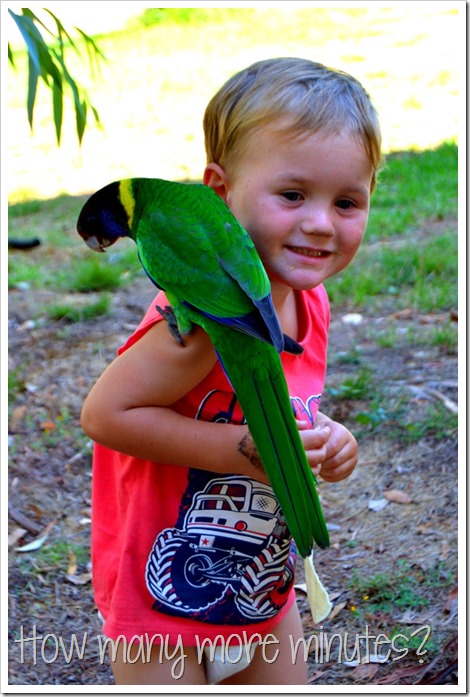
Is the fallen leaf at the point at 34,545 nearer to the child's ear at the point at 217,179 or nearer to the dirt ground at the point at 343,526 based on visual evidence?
the dirt ground at the point at 343,526

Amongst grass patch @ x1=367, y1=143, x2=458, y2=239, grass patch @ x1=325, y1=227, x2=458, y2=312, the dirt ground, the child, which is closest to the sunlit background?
grass patch @ x1=367, y1=143, x2=458, y2=239

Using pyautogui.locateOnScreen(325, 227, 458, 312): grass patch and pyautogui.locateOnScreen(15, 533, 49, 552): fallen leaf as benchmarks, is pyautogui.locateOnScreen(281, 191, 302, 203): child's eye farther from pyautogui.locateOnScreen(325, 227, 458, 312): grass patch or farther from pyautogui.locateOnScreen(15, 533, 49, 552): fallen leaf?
pyautogui.locateOnScreen(325, 227, 458, 312): grass patch

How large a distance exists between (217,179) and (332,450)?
588 millimetres

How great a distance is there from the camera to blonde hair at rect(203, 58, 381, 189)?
158cm

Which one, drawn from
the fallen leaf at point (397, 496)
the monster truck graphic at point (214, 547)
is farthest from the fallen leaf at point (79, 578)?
the fallen leaf at point (397, 496)

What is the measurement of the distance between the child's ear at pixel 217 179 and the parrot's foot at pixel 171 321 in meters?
0.28

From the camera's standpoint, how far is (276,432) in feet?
4.55

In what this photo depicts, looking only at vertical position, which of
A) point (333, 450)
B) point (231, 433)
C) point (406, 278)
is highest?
point (231, 433)

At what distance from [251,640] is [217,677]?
4.0 inches

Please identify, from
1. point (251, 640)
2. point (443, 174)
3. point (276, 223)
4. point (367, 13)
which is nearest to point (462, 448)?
point (251, 640)

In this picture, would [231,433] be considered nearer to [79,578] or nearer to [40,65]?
[40,65]

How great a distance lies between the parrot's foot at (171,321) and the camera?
1.53 meters

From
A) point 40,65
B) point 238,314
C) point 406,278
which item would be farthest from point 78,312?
point 238,314

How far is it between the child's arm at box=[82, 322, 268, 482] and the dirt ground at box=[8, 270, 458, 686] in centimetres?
80
